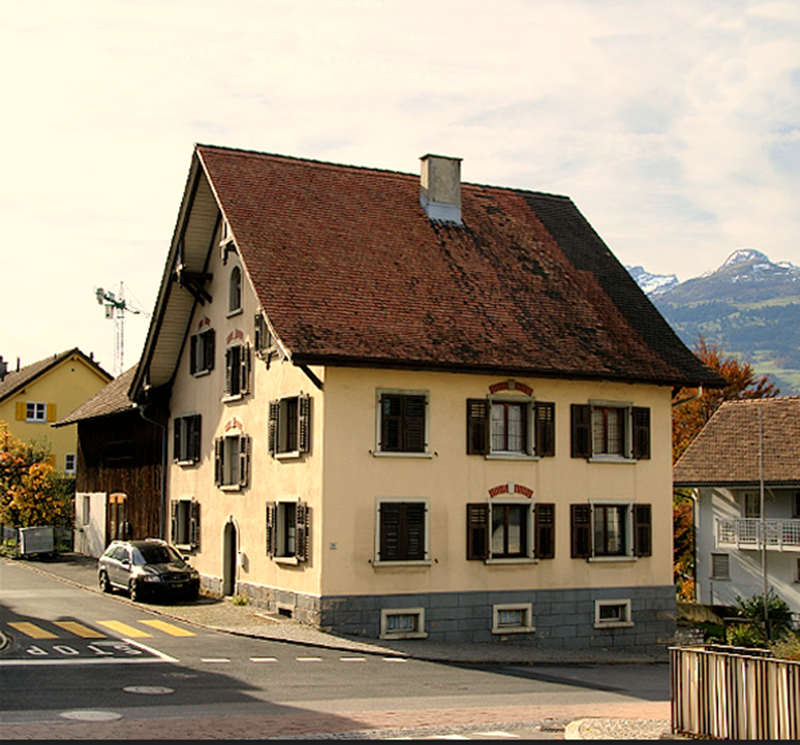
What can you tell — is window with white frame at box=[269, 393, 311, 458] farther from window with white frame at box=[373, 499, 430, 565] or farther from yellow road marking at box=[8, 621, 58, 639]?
yellow road marking at box=[8, 621, 58, 639]

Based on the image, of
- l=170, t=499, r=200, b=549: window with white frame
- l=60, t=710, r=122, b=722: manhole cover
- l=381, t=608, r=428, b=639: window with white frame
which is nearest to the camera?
l=60, t=710, r=122, b=722: manhole cover

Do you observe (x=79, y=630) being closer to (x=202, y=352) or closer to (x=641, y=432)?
(x=202, y=352)

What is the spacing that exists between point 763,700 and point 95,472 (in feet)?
125

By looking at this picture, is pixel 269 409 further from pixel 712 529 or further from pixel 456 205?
pixel 712 529

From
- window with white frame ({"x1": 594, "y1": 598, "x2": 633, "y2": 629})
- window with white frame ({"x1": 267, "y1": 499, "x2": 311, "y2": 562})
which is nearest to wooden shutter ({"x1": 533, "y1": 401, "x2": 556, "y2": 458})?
window with white frame ({"x1": 594, "y1": 598, "x2": 633, "y2": 629})

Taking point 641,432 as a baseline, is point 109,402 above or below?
above

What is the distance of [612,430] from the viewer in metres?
31.8

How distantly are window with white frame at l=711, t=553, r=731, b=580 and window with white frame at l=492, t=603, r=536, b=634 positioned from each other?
22634mm

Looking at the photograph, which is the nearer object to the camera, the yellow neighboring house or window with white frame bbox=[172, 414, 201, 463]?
window with white frame bbox=[172, 414, 201, 463]

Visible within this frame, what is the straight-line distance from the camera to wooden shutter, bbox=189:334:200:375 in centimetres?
3634

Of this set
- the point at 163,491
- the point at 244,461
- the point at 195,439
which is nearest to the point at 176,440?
the point at 163,491

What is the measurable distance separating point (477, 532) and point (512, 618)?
2583mm

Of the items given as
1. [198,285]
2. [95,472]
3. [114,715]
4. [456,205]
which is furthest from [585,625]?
[95,472]

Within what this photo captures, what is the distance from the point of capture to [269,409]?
30109 millimetres
